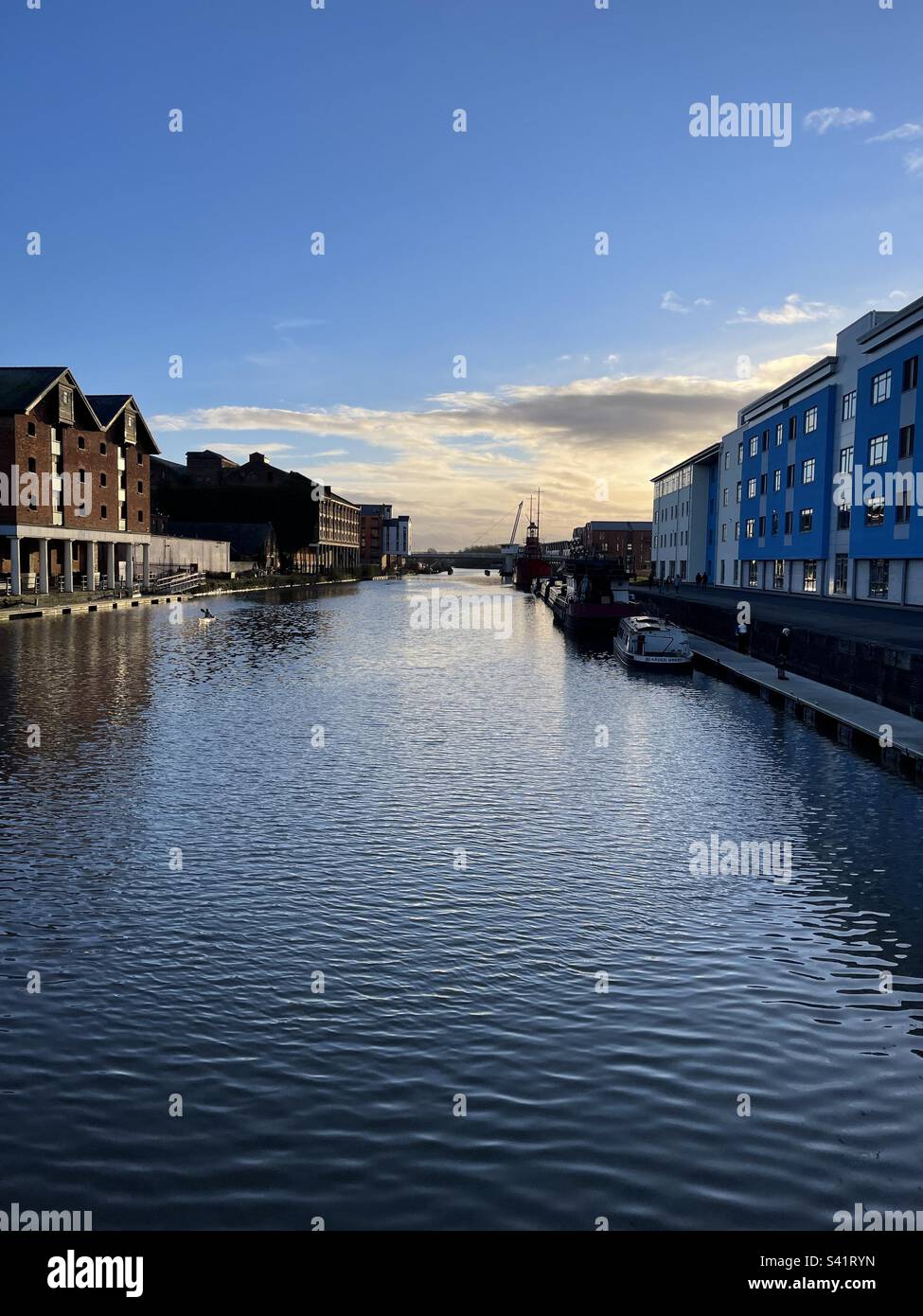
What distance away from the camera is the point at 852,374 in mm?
71250

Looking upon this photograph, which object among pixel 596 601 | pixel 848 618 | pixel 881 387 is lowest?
pixel 848 618

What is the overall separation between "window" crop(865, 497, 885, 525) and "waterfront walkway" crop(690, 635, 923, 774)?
26.3 metres

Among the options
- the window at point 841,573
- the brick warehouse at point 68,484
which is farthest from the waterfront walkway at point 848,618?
the brick warehouse at point 68,484

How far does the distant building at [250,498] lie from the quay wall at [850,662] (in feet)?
402

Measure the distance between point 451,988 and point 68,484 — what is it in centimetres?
7382

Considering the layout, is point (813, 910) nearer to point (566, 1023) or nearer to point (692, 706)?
point (566, 1023)

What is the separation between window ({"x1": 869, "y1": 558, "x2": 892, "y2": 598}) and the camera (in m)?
65.4

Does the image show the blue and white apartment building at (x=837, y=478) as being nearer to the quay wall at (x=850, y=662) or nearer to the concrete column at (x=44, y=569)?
the quay wall at (x=850, y=662)

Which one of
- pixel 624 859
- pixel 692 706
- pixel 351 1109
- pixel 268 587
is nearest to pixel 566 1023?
pixel 351 1109

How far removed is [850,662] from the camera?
3394 cm

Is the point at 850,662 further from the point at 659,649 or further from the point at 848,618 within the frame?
the point at 848,618

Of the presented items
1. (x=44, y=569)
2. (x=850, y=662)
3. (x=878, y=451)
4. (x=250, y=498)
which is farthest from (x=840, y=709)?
(x=250, y=498)

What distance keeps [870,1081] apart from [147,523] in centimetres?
9216
